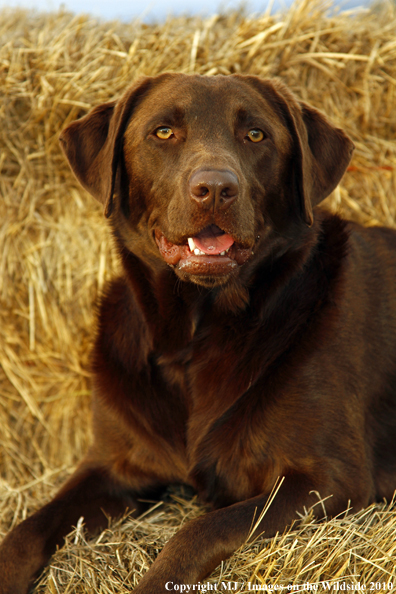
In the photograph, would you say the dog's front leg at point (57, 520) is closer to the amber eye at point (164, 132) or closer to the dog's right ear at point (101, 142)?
the dog's right ear at point (101, 142)

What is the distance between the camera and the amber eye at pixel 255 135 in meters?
2.60

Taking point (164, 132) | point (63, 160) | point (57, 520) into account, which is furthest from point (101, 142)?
point (57, 520)

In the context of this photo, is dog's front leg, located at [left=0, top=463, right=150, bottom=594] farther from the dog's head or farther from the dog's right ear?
the dog's right ear

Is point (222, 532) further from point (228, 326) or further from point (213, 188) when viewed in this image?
point (213, 188)

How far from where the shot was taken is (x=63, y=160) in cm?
375

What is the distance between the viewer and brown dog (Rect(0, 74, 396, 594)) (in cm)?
239

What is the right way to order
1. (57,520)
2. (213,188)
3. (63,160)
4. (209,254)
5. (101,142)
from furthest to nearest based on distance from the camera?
(63,160)
(101,142)
(57,520)
(209,254)
(213,188)

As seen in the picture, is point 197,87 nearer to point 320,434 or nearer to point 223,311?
point 223,311

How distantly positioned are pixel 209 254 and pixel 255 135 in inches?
23.1

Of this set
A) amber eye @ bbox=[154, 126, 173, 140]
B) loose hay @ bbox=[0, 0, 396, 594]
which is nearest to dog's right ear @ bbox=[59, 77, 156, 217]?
amber eye @ bbox=[154, 126, 173, 140]

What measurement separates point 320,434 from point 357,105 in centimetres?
231

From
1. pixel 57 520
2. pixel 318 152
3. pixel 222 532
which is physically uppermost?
pixel 318 152

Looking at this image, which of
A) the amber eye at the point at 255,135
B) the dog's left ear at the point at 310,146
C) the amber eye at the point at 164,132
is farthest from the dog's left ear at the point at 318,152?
the amber eye at the point at 164,132

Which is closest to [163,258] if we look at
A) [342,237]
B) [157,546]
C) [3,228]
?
[342,237]
